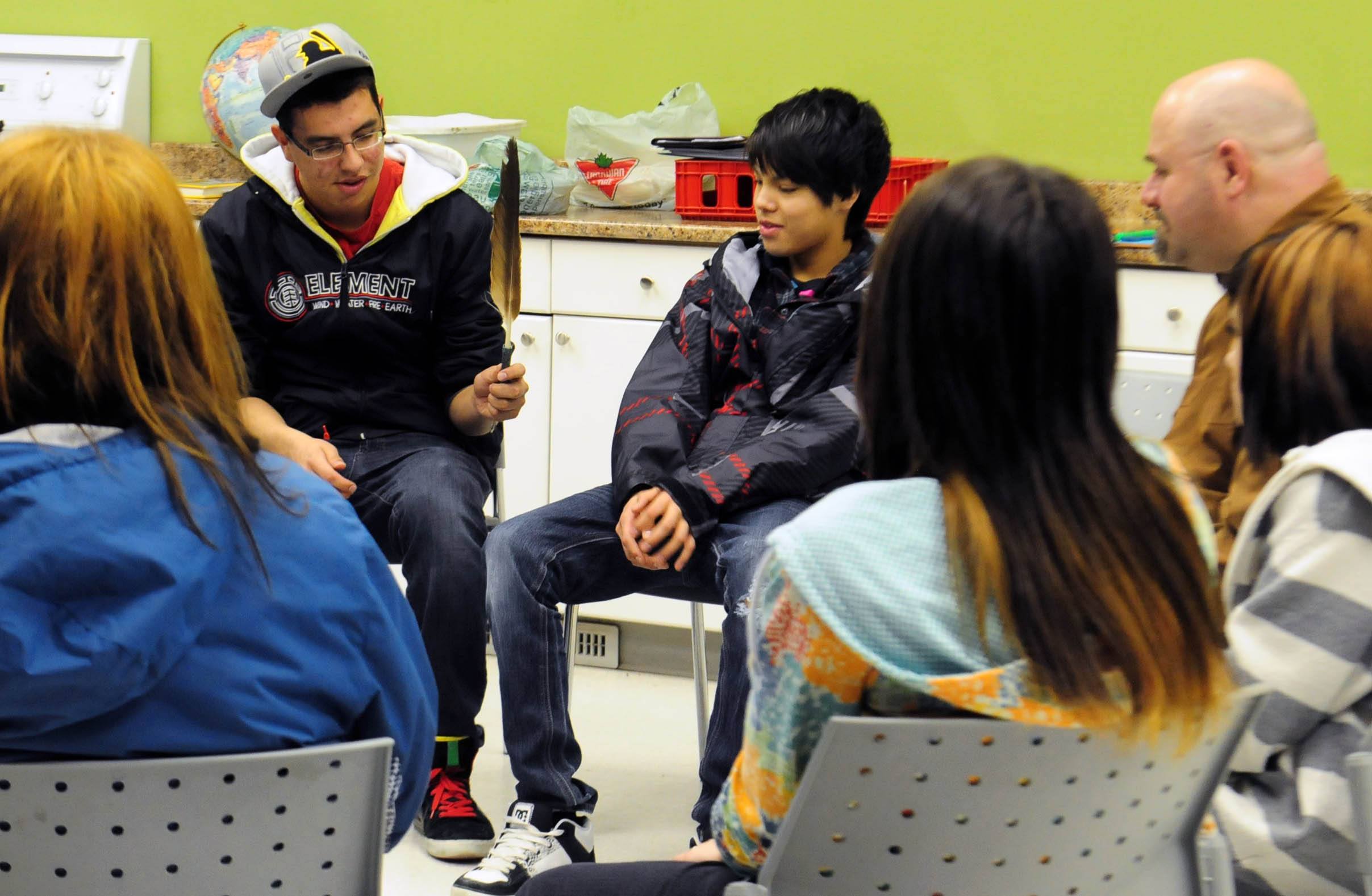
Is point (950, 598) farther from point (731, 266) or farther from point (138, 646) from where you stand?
point (731, 266)

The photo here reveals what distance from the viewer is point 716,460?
2164 millimetres

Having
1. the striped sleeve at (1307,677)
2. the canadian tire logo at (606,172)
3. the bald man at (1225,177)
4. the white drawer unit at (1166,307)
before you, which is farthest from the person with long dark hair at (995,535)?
the canadian tire logo at (606,172)

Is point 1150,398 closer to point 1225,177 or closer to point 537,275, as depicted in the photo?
point 1225,177

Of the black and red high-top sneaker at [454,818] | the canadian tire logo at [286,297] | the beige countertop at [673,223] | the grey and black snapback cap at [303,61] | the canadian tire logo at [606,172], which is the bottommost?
the black and red high-top sneaker at [454,818]

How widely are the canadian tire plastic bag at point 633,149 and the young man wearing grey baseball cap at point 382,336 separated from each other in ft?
2.53

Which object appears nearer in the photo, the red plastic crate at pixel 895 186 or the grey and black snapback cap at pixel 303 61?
the grey and black snapback cap at pixel 303 61

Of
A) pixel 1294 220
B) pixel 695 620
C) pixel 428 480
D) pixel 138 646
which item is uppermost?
pixel 1294 220

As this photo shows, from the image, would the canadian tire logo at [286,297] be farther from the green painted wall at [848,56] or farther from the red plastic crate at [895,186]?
the green painted wall at [848,56]

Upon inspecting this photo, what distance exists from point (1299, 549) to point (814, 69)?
7.67 feet

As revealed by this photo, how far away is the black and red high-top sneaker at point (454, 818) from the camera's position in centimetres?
221

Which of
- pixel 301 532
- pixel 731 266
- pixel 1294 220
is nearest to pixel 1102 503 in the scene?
pixel 301 532

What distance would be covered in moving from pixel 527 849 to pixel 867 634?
Result: 4.09 feet

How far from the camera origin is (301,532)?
1.08 meters

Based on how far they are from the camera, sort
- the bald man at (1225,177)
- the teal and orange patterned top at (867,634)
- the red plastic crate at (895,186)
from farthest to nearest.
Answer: the red plastic crate at (895,186) < the bald man at (1225,177) < the teal and orange patterned top at (867,634)
